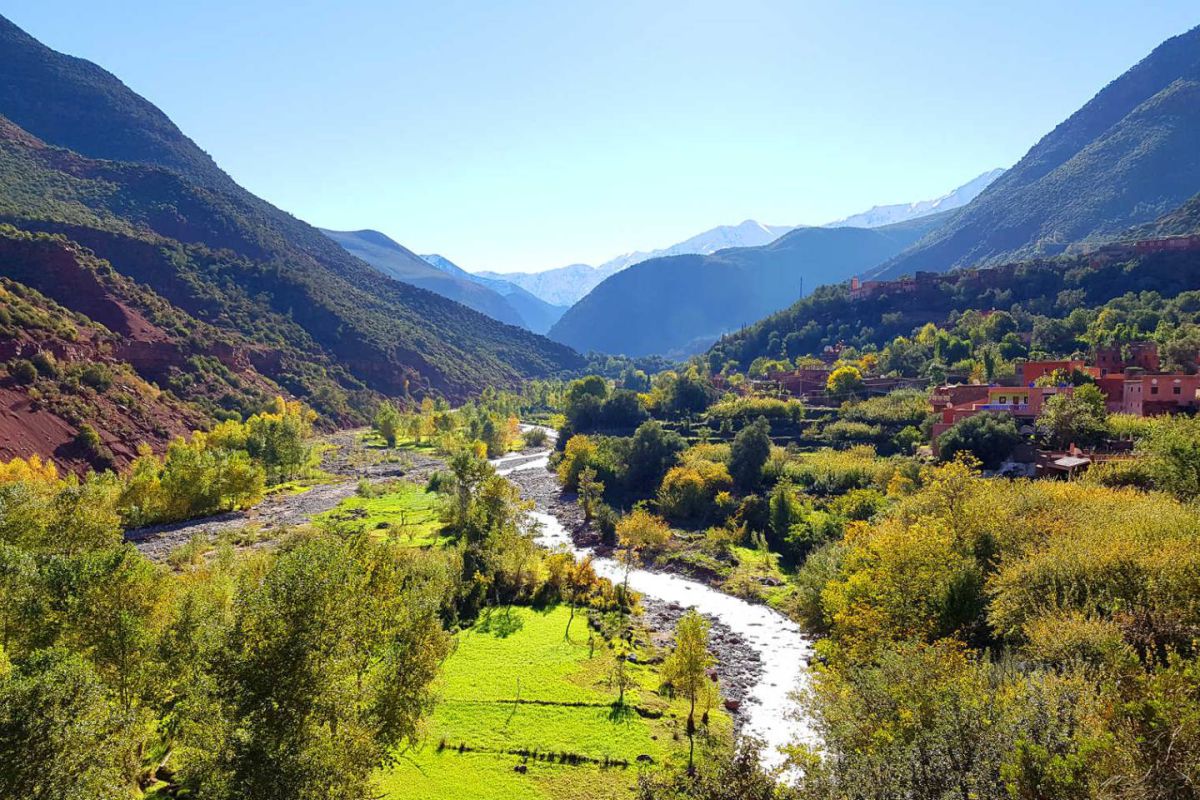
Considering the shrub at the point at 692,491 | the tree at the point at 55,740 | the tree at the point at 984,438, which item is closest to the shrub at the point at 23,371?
the shrub at the point at 692,491

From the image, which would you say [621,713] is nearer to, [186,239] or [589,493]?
[589,493]

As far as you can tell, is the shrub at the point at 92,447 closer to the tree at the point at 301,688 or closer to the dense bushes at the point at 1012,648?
the tree at the point at 301,688

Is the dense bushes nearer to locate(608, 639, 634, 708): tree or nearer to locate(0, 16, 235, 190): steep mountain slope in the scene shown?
locate(608, 639, 634, 708): tree

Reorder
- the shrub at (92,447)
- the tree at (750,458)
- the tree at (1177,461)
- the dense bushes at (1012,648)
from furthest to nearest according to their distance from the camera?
the shrub at (92,447) → the tree at (750,458) → the tree at (1177,461) → the dense bushes at (1012,648)

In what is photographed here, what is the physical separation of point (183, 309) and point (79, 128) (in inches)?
4076

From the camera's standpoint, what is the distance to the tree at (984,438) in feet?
177

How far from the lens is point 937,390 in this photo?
262 ft

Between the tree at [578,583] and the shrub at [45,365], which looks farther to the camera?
the shrub at [45,365]

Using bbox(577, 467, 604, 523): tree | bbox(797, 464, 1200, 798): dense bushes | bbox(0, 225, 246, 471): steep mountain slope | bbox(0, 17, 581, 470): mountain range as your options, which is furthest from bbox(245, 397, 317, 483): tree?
bbox(797, 464, 1200, 798): dense bushes

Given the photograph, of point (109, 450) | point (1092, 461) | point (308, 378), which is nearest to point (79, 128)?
point (308, 378)

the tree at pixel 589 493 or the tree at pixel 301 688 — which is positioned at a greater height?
the tree at pixel 301 688

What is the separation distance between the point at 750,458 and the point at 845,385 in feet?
113

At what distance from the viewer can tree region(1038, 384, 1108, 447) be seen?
167ft

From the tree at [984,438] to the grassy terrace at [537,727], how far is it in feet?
118
